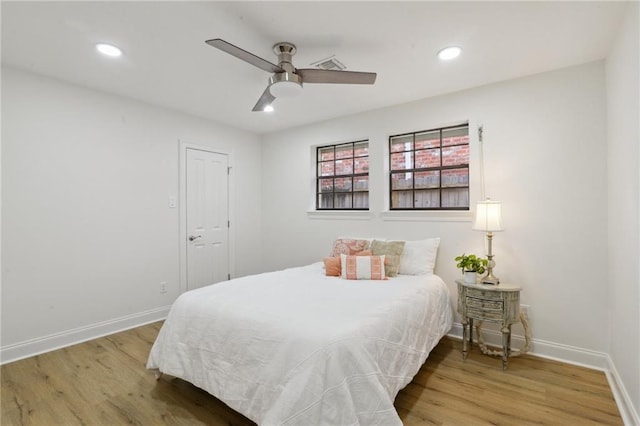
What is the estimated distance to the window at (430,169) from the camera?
3361 mm

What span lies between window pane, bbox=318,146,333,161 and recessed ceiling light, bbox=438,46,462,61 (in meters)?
2.09

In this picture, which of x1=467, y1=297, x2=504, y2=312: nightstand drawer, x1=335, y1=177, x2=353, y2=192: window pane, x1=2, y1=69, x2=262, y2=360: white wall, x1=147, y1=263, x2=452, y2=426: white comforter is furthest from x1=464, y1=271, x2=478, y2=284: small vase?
x1=2, y1=69, x2=262, y2=360: white wall

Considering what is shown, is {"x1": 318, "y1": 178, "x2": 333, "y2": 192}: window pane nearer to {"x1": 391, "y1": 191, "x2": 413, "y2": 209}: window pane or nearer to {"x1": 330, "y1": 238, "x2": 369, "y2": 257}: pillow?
{"x1": 391, "y1": 191, "x2": 413, "y2": 209}: window pane

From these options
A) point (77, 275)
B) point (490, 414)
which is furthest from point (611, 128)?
point (77, 275)

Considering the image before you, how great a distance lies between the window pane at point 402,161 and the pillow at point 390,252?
958mm

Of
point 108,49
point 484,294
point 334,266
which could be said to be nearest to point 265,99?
point 108,49

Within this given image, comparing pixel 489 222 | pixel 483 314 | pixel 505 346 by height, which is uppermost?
pixel 489 222

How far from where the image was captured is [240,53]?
1861mm

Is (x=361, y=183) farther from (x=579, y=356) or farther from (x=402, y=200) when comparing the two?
(x=579, y=356)

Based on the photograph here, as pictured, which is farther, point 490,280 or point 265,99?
point 490,280

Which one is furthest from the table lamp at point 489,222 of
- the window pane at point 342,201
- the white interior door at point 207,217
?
the white interior door at point 207,217

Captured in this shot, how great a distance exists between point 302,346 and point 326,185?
3.07 m

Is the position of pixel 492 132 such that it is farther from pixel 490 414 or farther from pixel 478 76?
pixel 490 414

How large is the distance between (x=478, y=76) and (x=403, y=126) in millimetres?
920
